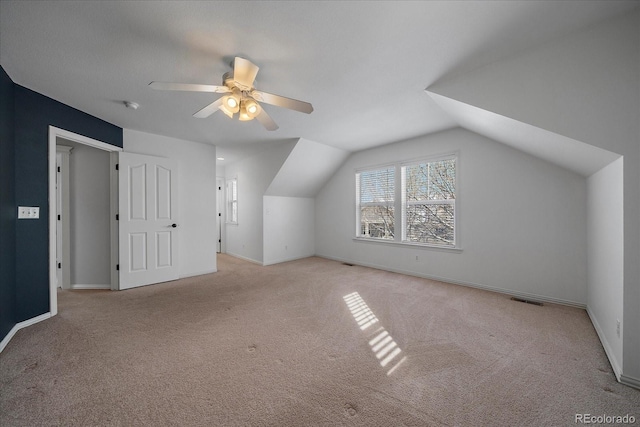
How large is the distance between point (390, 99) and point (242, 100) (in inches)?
66.1

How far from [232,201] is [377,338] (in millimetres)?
5318

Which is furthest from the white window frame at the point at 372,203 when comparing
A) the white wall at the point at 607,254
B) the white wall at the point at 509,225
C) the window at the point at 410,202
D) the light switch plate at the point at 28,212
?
the light switch plate at the point at 28,212

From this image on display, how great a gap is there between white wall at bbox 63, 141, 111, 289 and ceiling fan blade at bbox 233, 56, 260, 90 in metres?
3.18

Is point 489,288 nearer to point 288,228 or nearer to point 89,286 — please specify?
point 288,228

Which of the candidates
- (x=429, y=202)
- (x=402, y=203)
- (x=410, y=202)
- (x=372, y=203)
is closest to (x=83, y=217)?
(x=372, y=203)

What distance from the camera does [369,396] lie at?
4.86 feet

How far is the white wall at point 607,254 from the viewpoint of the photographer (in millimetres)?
1664

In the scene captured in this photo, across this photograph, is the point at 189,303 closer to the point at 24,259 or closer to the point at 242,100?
the point at 24,259

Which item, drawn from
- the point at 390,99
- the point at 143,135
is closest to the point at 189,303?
the point at 143,135

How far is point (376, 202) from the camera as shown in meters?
4.89

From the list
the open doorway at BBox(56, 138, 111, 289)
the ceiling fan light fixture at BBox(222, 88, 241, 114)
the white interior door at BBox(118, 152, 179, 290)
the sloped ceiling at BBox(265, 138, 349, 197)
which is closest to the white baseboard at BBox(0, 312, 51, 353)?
the white interior door at BBox(118, 152, 179, 290)

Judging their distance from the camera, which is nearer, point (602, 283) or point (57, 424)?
point (57, 424)

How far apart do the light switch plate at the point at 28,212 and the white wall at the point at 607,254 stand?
5205mm

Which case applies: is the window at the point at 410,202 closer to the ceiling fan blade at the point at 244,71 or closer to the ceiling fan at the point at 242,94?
the ceiling fan at the point at 242,94
